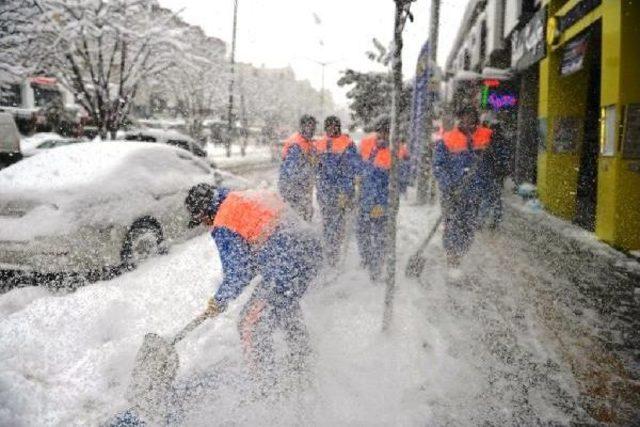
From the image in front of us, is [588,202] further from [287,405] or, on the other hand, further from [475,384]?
[287,405]

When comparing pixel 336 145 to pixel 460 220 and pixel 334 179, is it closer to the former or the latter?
pixel 334 179

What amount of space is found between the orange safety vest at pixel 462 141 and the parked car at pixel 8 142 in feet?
36.8

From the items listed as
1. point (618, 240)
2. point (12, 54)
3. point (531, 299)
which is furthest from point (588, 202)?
point (12, 54)

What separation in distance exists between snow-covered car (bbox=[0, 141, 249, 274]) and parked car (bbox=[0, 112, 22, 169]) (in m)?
7.73

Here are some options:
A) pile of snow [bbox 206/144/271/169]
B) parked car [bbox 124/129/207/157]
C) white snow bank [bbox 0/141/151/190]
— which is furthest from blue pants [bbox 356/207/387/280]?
pile of snow [bbox 206/144/271/169]

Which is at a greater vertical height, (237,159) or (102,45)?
(102,45)

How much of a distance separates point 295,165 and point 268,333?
2.28 meters

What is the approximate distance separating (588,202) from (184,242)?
29.0 feet

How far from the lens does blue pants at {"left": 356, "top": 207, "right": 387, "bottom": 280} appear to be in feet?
17.0

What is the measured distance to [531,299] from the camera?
4.81m

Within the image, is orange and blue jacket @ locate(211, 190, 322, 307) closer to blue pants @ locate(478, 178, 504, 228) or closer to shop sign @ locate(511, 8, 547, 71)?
blue pants @ locate(478, 178, 504, 228)

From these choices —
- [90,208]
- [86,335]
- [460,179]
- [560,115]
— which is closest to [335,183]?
[460,179]

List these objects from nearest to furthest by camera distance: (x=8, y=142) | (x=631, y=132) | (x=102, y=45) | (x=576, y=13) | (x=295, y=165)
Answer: (x=295, y=165)
(x=631, y=132)
(x=576, y=13)
(x=8, y=142)
(x=102, y=45)

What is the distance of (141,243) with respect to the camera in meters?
5.70
